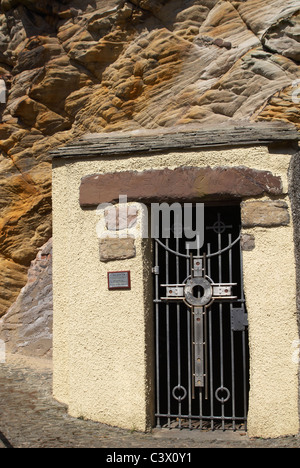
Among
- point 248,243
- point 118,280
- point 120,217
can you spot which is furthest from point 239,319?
point 120,217

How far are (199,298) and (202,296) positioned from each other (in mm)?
43

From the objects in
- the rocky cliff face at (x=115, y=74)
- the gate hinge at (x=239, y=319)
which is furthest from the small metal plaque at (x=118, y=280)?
the rocky cliff face at (x=115, y=74)

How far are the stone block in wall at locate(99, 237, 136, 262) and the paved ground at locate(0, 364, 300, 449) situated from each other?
5.38 feet

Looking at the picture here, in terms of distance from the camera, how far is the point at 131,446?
4578 millimetres

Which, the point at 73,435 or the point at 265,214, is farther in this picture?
the point at 265,214

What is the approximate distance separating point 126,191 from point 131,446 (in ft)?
7.80

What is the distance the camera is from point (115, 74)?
9.21 metres

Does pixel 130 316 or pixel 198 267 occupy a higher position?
pixel 198 267

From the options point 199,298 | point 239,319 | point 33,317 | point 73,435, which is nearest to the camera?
point 73,435

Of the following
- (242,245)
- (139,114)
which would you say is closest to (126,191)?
(242,245)

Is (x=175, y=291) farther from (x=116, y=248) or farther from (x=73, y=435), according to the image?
(x=73, y=435)

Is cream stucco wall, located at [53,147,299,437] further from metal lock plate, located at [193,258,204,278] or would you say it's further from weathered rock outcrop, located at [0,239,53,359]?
weathered rock outcrop, located at [0,239,53,359]

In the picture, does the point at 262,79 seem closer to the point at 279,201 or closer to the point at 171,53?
the point at 171,53
